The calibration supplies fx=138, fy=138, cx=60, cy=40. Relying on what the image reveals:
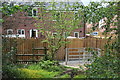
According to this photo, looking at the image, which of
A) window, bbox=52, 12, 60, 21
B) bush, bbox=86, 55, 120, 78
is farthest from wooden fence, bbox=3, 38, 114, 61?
bush, bbox=86, 55, 120, 78

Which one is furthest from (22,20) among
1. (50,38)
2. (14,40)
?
(50,38)

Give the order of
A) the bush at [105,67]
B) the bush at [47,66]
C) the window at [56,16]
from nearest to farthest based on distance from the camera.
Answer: the bush at [105,67] < the bush at [47,66] < the window at [56,16]

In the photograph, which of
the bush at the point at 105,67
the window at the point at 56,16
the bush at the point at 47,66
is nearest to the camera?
the bush at the point at 105,67

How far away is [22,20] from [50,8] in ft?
3.40

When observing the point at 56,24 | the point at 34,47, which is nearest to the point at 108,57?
the point at 56,24

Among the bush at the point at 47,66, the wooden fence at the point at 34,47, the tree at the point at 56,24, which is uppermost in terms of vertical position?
the tree at the point at 56,24

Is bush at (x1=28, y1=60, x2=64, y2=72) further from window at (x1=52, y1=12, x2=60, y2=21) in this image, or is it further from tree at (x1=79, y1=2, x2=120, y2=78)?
tree at (x1=79, y1=2, x2=120, y2=78)

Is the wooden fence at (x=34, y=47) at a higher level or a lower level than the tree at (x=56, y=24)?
lower

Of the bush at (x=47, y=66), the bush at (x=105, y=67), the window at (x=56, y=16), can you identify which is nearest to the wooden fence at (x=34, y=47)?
the bush at (x=47, y=66)

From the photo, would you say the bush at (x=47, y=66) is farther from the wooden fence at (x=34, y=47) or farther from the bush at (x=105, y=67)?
the bush at (x=105, y=67)

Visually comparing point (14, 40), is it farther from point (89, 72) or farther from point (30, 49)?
point (89, 72)

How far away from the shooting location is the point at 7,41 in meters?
2.26

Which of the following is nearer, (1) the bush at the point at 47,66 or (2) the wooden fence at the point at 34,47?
(1) the bush at the point at 47,66

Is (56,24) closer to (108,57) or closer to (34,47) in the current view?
(34,47)
